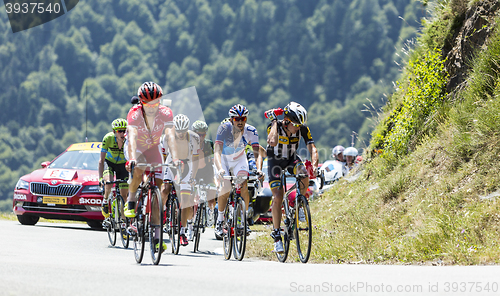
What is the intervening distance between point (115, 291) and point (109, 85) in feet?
411

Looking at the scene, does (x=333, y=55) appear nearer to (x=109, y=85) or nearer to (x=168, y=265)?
(x=109, y=85)

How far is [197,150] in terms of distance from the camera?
11.8 metres

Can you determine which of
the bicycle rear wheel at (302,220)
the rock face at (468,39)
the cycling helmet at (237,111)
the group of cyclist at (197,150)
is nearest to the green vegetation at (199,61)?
the rock face at (468,39)

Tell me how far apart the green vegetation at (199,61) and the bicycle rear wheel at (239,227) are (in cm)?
10289

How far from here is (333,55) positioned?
433 ft

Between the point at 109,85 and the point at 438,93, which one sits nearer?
the point at 438,93

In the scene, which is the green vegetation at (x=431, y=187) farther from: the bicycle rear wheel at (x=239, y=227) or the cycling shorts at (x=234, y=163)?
the cycling shorts at (x=234, y=163)

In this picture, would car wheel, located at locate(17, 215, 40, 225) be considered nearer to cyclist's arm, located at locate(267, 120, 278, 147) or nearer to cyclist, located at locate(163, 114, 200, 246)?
cyclist, located at locate(163, 114, 200, 246)

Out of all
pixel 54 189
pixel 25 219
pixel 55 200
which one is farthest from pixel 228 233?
pixel 25 219

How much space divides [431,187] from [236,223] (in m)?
2.96

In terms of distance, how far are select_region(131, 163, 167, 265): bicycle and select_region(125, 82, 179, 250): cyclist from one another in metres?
0.11

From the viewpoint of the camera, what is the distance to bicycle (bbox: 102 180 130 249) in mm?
11391

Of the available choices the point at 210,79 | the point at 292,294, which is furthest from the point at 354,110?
the point at 292,294

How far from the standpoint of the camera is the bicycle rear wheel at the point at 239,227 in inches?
350
